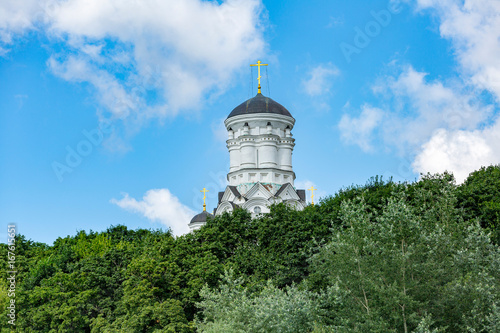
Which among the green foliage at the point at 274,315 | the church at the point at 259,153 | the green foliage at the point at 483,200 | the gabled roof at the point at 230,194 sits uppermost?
Result: the church at the point at 259,153

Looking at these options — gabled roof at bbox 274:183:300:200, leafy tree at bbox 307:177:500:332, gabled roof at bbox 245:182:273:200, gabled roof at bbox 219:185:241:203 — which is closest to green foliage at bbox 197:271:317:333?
leafy tree at bbox 307:177:500:332

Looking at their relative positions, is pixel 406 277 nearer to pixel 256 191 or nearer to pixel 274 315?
pixel 274 315

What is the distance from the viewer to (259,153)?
5653cm

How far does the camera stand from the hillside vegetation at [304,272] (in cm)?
1631

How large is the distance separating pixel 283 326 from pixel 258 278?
1096 centimetres

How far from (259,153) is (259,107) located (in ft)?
15.5

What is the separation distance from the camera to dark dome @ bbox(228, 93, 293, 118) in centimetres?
5710

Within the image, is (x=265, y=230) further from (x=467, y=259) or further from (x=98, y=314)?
(x=467, y=259)

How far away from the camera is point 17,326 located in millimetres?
29875

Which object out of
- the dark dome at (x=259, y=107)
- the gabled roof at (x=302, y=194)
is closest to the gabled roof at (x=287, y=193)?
the gabled roof at (x=302, y=194)

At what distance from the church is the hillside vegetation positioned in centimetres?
1583

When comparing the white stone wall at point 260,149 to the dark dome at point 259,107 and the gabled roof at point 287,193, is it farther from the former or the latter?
the gabled roof at point 287,193

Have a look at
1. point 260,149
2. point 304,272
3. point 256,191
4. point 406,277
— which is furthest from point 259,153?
point 406,277

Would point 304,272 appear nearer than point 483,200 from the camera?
No
